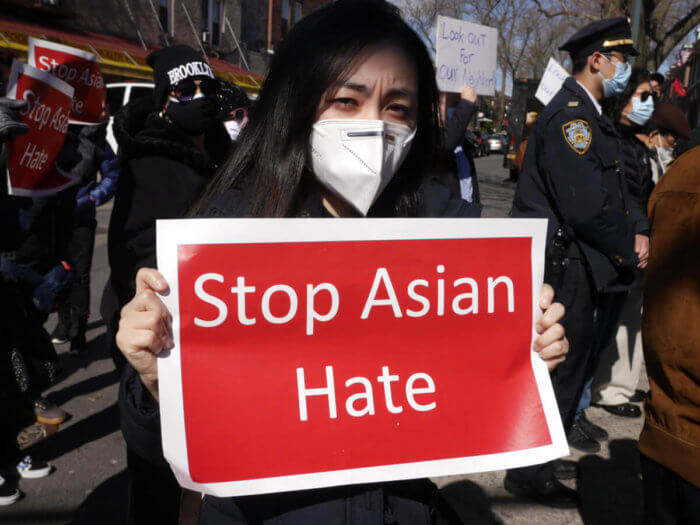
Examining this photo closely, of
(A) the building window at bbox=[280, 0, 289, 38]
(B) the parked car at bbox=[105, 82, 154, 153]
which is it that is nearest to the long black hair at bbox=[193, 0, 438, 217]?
(B) the parked car at bbox=[105, 82, 154, 153]

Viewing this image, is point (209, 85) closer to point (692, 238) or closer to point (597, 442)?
point (692, 238)

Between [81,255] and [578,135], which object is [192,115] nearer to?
[578,135]

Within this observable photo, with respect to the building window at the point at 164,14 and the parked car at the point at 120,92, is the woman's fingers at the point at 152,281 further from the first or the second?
the building window at the point at 164,14

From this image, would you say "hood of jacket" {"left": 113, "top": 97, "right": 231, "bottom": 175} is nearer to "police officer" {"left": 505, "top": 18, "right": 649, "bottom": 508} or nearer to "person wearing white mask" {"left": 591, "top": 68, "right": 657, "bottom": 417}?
"police officer" {"left": 505, "top": 18, "right": 649, "bottom": 508}

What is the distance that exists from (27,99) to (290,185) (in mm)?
2123

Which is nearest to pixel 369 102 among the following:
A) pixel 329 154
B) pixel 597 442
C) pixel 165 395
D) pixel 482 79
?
pixel 329 154

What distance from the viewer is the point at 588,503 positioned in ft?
10.4

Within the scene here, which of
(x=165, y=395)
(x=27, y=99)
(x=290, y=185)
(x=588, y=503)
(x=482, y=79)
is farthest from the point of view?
(x=482, y=79)

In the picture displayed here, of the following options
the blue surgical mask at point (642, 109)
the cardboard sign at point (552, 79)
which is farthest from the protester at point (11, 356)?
Answer: the cardboard sign at point (552, 79)

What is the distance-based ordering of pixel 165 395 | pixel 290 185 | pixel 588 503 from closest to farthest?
pixel 165 395 → pixel 290 185 → pixel 588 503

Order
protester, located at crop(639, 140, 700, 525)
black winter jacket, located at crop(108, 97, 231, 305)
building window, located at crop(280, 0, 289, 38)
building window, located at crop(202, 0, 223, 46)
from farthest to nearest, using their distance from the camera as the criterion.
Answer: building window, located at crop(280, 0, 289, 38), building window, located at crop(202, 0, 223, 46), black winter jacket, located at crop(108, 97, 231, 305), protester, located at crop(639, 140, 700, 525)

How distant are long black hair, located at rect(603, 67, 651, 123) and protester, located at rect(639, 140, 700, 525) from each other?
2.36 m

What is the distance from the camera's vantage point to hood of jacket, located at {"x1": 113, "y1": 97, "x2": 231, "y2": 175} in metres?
2.51

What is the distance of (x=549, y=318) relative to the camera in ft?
4.59
